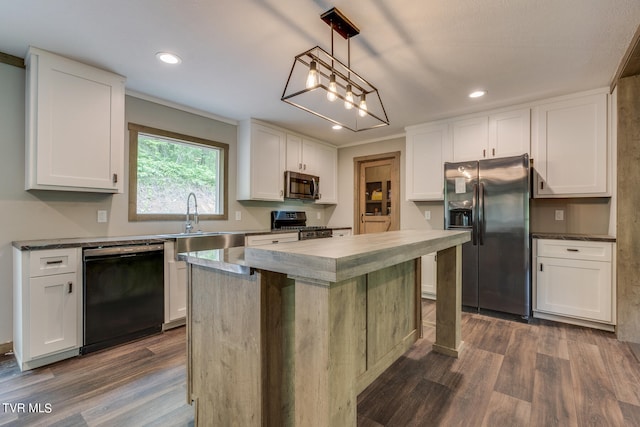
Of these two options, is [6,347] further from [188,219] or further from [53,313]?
[188,219]

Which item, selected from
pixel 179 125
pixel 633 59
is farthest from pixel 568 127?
pixel 179 125

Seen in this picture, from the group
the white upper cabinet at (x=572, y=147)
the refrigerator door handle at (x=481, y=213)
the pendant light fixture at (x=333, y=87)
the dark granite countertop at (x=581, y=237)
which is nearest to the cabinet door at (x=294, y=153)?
the pendant light fixture at (x=333, y=87)

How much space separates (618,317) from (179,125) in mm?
4802

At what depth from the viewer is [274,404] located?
123 cm

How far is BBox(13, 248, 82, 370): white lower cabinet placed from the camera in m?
2.11

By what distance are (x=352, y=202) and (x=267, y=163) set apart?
179cm

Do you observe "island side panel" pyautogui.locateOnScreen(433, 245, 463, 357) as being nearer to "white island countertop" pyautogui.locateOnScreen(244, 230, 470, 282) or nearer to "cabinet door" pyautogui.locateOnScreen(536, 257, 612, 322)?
"white island countertop" pyautogui.locateOnScreen(244, 230, 470, 282)

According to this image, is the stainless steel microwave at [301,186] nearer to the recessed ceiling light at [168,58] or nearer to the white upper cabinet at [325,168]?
the white upper cabinet at [325,168]

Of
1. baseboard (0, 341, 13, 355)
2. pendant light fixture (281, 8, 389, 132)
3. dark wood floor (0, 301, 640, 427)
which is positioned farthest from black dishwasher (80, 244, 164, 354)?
pendant light fixture (281, 8, 389, 132)

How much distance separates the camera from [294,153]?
450cm

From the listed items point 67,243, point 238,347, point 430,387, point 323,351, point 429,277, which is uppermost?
point 67,243

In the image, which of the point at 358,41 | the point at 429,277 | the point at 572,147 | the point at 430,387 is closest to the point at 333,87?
the point at 358,41

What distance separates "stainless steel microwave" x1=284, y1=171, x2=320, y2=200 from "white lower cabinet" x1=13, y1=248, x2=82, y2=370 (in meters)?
2.58

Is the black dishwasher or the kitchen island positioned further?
the black dishwasher
